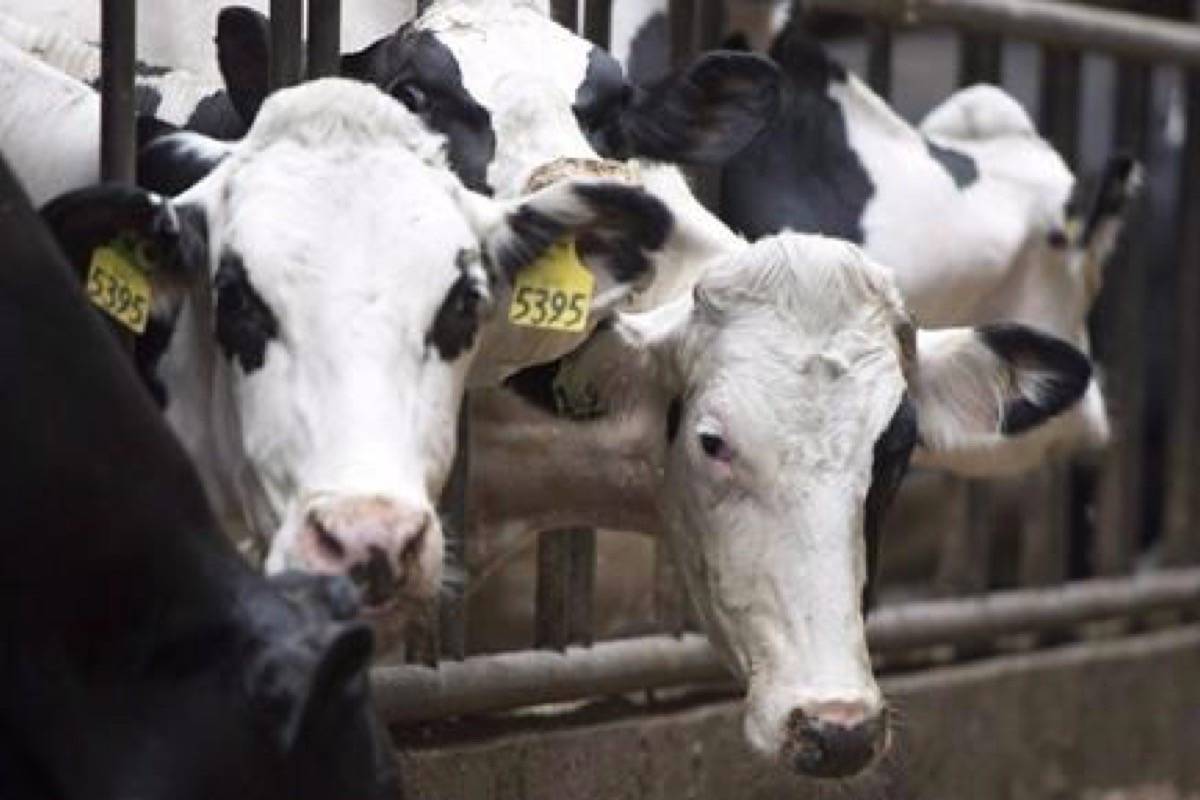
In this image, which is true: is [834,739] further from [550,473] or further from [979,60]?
[979,60]

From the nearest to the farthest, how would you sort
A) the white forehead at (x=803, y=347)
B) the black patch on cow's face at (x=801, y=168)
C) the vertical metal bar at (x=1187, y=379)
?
the white forehead at (x=803, y=347) < the black patch on cow's face at (x=801, y=168) < the vertical metal bar at (x=1187, y=379)

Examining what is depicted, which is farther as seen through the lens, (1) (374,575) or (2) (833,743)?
(2) (833,743)

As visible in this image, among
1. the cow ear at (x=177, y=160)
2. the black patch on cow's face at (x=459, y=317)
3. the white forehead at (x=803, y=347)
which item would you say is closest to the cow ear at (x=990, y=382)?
the white forehead at (x=803, y=347)

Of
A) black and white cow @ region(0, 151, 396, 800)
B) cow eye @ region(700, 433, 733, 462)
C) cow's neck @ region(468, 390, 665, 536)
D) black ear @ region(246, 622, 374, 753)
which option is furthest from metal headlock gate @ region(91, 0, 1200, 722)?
black ear @ region(246, 622, 374, 753)

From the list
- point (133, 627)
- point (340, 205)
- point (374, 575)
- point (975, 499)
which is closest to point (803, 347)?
point (340, 205)

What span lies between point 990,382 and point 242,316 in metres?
1.38

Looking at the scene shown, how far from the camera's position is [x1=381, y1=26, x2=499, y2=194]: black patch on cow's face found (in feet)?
15.6

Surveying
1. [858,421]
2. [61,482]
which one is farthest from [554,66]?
[61,482]

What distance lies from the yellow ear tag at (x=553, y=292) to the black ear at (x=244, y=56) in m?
0.52

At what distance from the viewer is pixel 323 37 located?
481 cm

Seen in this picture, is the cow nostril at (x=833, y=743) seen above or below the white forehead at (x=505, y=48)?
below

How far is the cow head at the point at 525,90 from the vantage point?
4750 mm

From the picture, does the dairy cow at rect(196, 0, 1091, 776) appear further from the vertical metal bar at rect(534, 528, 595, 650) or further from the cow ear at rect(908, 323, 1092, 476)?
the vertical metal bar at rect(534, 528, 595, 650)

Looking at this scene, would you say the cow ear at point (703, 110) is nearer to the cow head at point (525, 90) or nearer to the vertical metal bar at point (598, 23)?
the cow head at point (525, 90)
